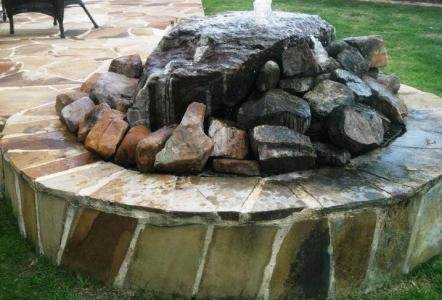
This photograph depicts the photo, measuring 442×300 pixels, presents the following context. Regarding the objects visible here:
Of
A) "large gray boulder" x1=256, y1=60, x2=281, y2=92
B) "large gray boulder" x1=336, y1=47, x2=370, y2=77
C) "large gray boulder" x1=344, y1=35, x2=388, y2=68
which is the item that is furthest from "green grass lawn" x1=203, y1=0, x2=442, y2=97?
"large gray boulder" x1=256, y1=60, x2=281, y2=92

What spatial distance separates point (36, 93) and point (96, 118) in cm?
117

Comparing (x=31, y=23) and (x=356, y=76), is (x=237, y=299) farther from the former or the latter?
(x=31, y=23)

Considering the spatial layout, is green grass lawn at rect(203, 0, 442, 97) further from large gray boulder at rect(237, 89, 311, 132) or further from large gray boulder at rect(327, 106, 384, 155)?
large gray boulder at rect(237, 89, 311, 132)

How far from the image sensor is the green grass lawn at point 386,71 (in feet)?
7.23

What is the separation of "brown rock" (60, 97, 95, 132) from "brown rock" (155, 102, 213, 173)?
26.6 inches

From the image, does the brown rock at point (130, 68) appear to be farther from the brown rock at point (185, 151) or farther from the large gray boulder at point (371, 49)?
the large gray boulder at point (371, 49)

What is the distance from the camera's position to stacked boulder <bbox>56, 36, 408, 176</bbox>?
232 centimetres

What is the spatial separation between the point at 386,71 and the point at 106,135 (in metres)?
3.68

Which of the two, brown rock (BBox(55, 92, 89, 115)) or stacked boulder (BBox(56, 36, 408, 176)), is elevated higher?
stacked boulder (BBox(56, 36, 408, 176))

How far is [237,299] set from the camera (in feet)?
6.91

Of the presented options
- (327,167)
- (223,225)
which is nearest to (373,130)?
(327,167)

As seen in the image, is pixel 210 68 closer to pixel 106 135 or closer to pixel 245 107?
pixel 245 107

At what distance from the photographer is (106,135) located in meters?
2.49

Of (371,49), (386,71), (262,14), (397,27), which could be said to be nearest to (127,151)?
(262,14)
